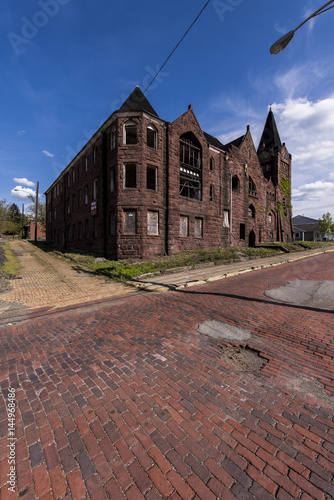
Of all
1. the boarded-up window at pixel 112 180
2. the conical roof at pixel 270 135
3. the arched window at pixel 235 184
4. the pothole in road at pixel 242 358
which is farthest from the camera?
the conical roof at pixel 270 135

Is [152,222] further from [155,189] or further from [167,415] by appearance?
[167,415]

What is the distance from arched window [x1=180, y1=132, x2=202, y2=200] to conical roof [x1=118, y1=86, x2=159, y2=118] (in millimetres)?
3797

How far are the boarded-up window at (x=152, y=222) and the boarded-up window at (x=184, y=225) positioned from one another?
2.76 metres

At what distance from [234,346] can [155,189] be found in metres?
15.1

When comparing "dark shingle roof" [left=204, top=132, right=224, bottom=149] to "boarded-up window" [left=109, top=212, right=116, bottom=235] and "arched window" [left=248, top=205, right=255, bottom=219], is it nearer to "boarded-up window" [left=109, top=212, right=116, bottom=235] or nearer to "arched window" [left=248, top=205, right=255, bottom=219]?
"arched window" [left=248, top=205, right=255, bottom=219]

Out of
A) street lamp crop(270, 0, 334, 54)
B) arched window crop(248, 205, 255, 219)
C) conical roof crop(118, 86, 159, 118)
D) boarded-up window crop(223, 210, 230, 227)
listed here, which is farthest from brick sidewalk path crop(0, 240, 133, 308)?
arched window crop(248, 205, 255, 219)

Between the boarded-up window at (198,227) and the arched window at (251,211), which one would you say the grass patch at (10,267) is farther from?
the arched window at (251,211)

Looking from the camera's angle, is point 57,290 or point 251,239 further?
point 251,239

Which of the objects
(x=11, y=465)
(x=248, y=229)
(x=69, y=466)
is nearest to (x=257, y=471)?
(x=69, y=466)

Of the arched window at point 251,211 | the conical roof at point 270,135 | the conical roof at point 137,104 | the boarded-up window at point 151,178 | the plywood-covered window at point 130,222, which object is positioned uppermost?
the conical roof at point 270,135

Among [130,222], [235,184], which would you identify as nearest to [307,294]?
[130,222]

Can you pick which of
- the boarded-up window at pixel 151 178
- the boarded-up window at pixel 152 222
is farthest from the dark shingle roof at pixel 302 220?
the boarded-up window at pixel 152 222

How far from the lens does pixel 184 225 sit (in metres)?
19.3

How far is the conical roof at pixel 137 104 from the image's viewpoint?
17.1 m
